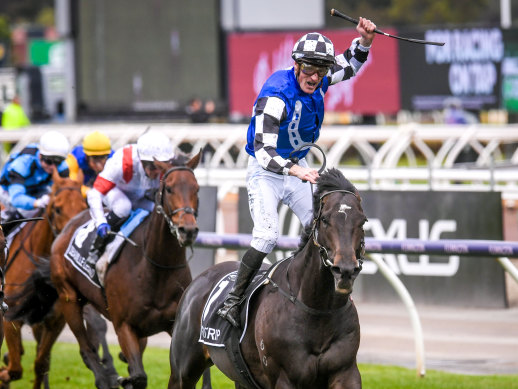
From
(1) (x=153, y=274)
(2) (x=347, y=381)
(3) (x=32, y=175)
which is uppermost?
(3) (x=32, y=175)

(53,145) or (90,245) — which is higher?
(53,145)

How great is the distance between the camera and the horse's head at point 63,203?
848 centimetres

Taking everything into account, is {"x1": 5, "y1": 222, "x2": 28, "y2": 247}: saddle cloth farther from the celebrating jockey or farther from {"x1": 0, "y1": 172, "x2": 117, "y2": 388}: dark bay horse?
the celebrating jockey

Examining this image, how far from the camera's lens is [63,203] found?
8.49m

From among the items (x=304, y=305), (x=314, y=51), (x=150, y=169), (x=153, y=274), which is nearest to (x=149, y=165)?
(x=150, y=169)

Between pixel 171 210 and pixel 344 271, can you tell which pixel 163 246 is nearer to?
pixel 171 210

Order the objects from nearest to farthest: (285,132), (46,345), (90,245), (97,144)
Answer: (285,132), (90,245), (46,345), (97,144)

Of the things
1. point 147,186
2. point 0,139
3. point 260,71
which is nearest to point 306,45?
point 147,186

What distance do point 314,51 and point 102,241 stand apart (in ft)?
8.51

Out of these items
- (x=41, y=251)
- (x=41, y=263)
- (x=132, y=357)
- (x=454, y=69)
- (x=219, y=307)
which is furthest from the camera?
(x=454, y=69)

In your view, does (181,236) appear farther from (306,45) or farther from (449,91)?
(449,91)

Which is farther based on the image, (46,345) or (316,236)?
(46,345)

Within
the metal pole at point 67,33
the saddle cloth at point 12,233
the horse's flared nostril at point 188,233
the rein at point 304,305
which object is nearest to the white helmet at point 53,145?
the saddle cloth at point 12,233

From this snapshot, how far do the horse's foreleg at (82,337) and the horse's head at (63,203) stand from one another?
25.7 inches
